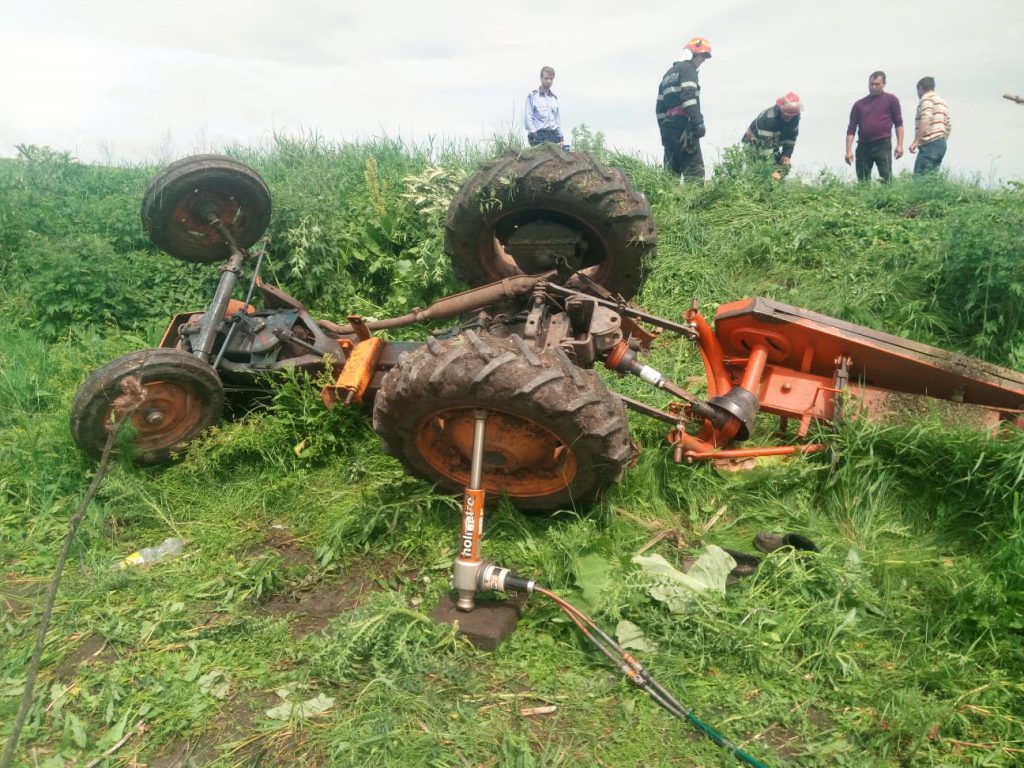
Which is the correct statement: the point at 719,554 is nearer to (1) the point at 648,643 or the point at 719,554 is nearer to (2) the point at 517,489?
(1) the point at 648,643

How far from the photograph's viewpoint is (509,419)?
124 inches

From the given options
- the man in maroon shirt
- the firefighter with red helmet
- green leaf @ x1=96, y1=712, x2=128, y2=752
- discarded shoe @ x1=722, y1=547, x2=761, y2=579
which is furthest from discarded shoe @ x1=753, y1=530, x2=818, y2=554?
the man in maroon shirt

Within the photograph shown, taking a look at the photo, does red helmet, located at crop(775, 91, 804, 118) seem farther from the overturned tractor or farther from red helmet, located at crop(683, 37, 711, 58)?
the overturned tractor

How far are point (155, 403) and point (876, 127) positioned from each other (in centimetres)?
916

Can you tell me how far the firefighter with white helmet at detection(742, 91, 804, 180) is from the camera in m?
8.86

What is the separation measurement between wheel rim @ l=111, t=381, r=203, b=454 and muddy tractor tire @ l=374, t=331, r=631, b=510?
155 cm

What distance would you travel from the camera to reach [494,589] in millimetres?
2760

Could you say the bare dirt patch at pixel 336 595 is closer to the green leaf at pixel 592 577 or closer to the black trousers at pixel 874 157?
the green leaf at pixel 592 577

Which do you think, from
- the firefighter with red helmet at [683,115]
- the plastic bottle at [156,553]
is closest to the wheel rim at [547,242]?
the plastic bottle at [156,553]

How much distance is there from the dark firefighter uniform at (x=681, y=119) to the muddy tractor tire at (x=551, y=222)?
5.08 m

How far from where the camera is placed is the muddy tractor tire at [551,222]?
3785mm

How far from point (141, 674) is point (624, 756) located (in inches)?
73.5

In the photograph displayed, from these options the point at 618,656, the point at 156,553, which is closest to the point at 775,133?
the point at 618,656

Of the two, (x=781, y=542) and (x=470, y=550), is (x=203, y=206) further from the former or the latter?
(x=781, y=542)
